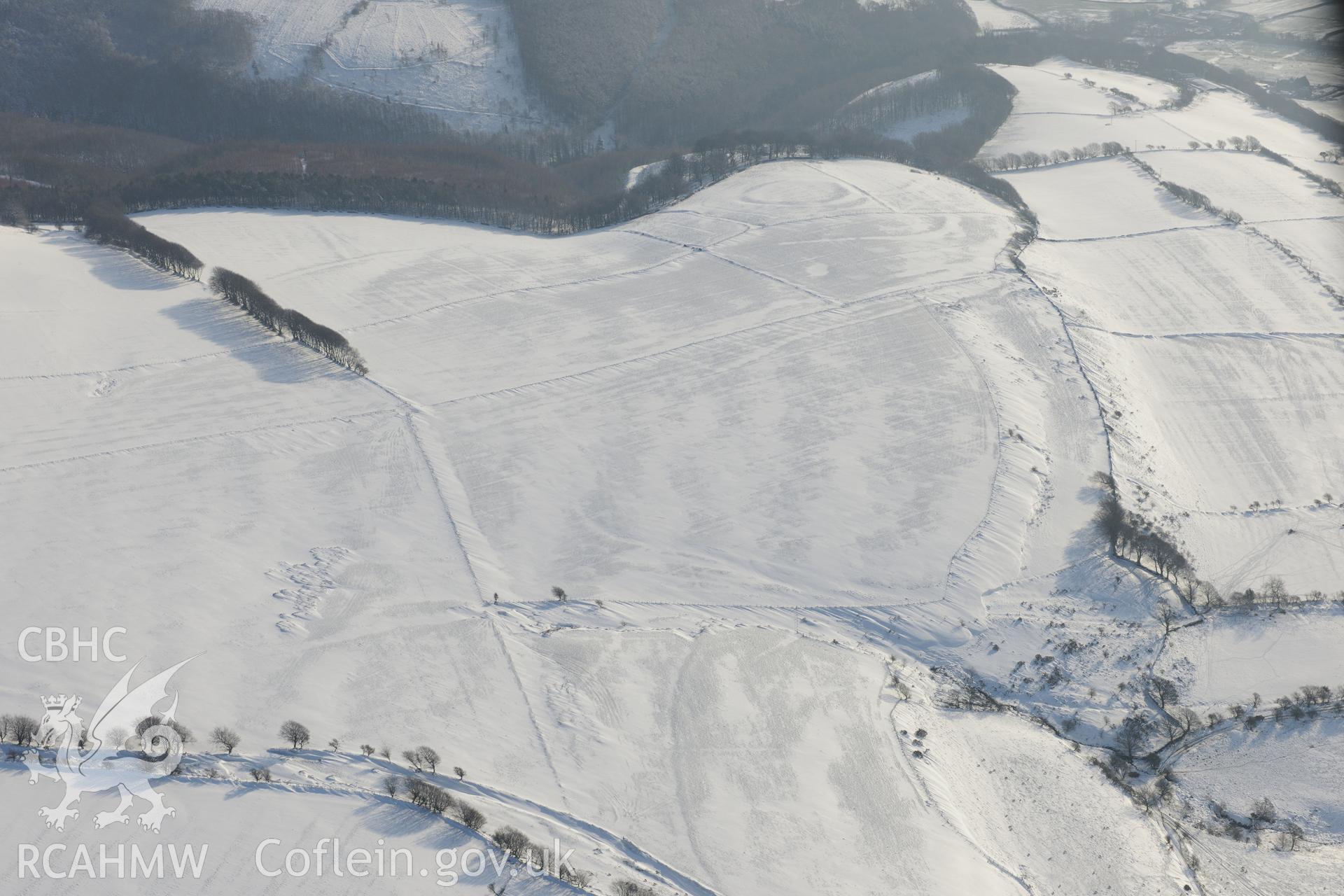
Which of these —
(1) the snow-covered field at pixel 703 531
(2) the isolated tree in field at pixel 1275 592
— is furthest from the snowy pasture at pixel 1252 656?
(2) the isolated tree in field at pixel 1275 592


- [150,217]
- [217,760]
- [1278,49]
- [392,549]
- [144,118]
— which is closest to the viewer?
[217,760]

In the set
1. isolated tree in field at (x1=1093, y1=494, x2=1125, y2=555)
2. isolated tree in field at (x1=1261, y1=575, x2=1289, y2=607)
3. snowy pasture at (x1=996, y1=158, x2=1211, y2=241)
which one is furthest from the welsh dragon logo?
snowy pasture at (x1=996, y1=158, x2=1211, y2=241)

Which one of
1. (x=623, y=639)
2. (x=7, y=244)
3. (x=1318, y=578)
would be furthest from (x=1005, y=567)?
(x=7, y=244)

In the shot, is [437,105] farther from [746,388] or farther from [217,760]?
[217,760]

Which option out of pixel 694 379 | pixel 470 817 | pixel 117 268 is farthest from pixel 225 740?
pixel 117 268

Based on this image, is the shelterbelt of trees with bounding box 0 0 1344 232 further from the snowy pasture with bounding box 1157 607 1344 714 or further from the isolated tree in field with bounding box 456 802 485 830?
the isolated tree in field with bounding box 456 802 485 830

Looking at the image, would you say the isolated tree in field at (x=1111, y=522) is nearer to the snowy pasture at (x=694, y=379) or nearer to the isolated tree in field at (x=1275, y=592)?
the snowy pasture at (x=694, y=379)

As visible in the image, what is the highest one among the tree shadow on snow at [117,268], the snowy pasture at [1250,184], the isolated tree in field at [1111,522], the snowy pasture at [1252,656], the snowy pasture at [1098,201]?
the snowy pasture at [1250,184]
